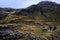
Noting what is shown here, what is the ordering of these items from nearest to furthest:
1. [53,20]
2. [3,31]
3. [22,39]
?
[22,39], [3,31], [53,20]

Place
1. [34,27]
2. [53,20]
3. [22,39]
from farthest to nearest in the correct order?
[53,20] < [34,27] < [22,39]

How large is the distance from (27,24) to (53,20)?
180 inches

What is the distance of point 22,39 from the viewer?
14258 mm

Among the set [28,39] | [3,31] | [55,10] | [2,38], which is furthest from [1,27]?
[55,10]

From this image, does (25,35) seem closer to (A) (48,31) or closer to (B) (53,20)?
(A) (48,31)

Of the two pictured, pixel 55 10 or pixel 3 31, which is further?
pixel 55 10

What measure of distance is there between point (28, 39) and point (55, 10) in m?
9.26

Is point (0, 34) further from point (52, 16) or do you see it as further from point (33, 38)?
point (52, 16)

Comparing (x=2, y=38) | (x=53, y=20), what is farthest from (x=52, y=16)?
(x=2, y=38)

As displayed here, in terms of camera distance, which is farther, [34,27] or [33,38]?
[34,27]

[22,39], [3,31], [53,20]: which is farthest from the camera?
[53,20]

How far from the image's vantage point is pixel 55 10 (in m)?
22.8

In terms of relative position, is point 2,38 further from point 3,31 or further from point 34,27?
point 34,27

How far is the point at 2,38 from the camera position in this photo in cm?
1466
